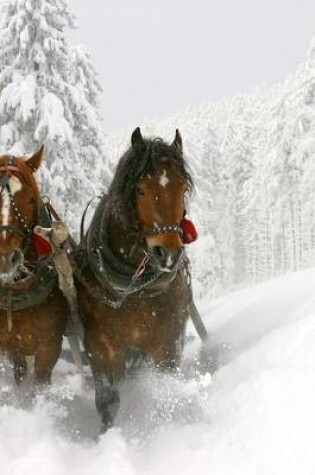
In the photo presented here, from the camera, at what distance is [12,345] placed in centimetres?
493

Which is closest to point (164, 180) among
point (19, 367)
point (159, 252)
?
point (159, 252)

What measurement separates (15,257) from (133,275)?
1.00m

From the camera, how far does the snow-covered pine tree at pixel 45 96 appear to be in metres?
13.6

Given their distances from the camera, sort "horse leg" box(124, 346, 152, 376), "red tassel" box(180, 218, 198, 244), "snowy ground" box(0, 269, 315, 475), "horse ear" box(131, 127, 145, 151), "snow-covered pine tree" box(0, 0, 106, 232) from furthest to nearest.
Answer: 1. "snow-covered pine tree" box(0, 0, 106, 232)
2. "horse leg" box(124, 346, 152, 376)
3. "horse ear" box(131, 127, 145, 151)
4. "red tassel" box(180, 218, 198, 244)
5. "snowy ground" box(0, 269, 315, 475)

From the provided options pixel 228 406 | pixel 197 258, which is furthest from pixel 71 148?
pixel 197 258

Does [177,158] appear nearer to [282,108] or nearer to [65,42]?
[65,42]

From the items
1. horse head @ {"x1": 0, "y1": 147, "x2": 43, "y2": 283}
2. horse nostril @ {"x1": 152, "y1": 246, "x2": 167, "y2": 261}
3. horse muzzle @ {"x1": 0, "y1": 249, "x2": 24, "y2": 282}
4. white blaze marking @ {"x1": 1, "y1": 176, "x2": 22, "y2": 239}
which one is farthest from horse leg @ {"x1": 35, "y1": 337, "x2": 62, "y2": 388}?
horse nostril @ {"x1": 152, "y1": 246, "x2": 167, "y2": 261}

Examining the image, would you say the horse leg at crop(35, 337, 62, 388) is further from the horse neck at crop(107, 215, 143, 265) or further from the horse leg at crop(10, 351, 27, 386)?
the horse neck at crop(107, 215, 143, 265)

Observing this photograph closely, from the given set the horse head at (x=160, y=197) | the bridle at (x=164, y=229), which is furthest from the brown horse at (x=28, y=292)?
the bridle at (x=164, y=229)

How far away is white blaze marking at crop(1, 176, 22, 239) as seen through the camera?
440 centimetres

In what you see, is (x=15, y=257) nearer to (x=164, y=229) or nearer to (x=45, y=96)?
(x=164, y=229)

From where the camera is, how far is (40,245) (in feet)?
16.0

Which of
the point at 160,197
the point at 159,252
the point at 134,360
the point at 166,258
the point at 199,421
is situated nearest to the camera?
the point at 166,258

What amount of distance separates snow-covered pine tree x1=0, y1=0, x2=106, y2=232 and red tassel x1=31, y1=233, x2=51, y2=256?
8774 mm
